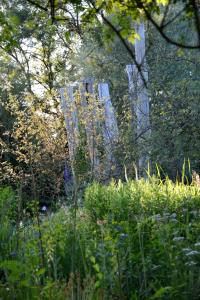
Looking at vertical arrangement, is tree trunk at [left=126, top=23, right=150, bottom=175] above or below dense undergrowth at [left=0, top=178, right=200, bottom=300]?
above

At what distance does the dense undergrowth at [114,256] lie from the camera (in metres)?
2.69

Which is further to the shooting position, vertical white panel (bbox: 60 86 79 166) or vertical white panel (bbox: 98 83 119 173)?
vertical white panel (bbox: 60 86 79 166)

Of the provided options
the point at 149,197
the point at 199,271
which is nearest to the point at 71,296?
the point at 199,271

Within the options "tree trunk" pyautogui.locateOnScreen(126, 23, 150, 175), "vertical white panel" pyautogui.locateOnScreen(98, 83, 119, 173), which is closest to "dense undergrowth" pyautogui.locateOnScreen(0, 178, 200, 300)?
"tree trunk" pyautogui.locateOnScreen(126, 23, 150, 175)

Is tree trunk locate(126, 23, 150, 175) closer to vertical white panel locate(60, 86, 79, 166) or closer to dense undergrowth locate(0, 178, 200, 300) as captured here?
vertical white panel locate(60, 86, 79, 166)

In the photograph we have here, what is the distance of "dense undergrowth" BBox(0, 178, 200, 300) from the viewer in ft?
8.84

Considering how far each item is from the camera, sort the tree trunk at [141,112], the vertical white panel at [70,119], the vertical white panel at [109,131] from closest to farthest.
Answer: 1. the tree trunk at [141,112]
2. the vertical white panel at [109,131]
3. the vertical white panel at [70,119]

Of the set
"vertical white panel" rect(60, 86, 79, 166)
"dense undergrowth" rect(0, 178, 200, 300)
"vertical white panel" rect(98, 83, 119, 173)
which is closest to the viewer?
"dense undergrowth" rect(0, 178, 200, 300)

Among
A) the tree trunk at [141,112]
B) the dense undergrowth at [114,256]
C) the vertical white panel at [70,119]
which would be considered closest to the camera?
the dense undergrowth at [114,256]

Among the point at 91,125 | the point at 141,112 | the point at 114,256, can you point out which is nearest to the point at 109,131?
the point at 91,125

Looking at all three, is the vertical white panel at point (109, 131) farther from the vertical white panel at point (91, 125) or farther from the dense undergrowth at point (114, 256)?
the dense undergrowth at point (114, 256)

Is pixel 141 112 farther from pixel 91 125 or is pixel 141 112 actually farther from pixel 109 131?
pixel 91 125

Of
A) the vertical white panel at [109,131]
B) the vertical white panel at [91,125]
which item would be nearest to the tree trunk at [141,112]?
the vertical white panel at [109,131]

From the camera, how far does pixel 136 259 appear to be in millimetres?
3559
